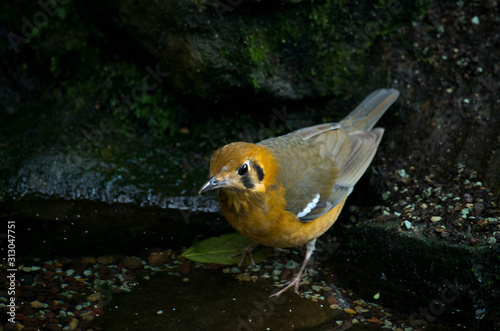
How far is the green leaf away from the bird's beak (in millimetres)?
1108

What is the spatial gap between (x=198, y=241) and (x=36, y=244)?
4.73ft

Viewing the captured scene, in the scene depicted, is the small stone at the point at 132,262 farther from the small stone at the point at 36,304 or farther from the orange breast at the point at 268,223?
the orange breast at the point at 268,223

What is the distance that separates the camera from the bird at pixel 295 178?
12.8 ft

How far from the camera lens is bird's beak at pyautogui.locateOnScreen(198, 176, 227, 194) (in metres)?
3.65

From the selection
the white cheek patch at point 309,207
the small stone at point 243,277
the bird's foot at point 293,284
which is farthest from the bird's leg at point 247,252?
the white cheek patch at point 309,207

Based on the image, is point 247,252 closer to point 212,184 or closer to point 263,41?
point 212,184

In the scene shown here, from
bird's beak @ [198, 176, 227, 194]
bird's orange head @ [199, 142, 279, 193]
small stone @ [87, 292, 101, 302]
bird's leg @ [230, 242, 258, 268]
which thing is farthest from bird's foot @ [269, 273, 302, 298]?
small stone @ [87, 292, 101, 302]

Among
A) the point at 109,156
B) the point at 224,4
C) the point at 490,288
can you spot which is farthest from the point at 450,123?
the point at 109,156

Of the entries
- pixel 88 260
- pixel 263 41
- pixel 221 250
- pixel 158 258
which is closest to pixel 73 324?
A: pixel 88 260

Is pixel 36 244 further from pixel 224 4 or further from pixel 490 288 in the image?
pixel 490 288

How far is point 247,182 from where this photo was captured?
3945 mm

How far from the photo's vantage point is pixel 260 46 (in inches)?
205

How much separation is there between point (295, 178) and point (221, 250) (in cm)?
101

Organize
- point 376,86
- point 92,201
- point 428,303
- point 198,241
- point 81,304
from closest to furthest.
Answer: point 81,304 → point 428,303 → point 198,241 → point 92,201 → point 376,86
